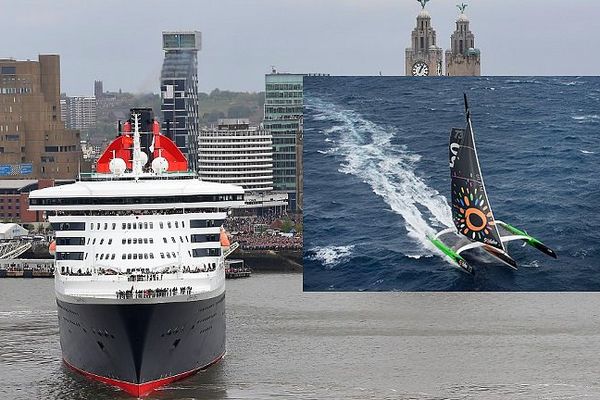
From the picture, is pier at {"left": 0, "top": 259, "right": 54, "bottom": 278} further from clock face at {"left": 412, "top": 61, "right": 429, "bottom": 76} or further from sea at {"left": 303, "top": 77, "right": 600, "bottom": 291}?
clock face at {"left": 412, "top": 61, "right": 429, "bottom": 76}

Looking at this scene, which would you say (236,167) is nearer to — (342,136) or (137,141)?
(342,136)

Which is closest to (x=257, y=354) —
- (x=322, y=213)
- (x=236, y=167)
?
(x=322, y=213)

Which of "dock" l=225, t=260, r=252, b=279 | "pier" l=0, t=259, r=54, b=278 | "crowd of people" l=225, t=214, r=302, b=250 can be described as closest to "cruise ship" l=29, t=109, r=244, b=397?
"dock" l=225, t=260, r=252, b=279

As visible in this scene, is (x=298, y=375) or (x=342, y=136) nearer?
(x=298, y=375)

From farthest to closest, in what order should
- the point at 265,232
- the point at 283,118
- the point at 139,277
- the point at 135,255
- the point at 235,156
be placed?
the point at 283,118 < the point at 235,156 < the point at 265,232 < the point at 135,255 < the point at 139,277

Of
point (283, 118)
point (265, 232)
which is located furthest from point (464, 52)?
point (265, 232)

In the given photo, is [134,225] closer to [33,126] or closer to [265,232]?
[265,232]

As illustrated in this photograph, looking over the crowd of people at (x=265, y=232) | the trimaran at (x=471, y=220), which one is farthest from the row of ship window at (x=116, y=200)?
the crowd of people at (x=265, y=232)
